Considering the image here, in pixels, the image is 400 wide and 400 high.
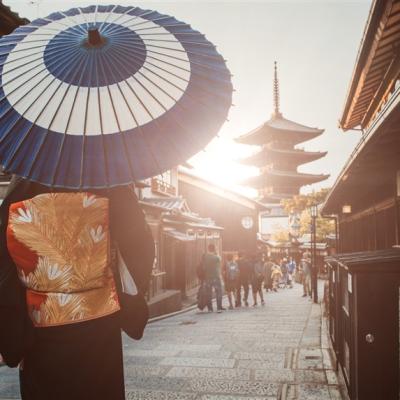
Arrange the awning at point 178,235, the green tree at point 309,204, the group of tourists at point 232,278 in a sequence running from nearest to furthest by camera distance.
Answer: the group of tourists at point 232,278, the awning at point 178,235, the green tree at point 309,204

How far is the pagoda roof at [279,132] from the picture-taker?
1780 inches

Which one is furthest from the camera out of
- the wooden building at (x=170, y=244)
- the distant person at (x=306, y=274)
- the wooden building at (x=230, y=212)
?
the wooden building at (x=230, y=212)

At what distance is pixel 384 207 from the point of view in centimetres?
822

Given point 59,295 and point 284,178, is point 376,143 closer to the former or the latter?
point 59,295

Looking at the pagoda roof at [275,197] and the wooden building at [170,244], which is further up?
the pagoda roof at [275,197]

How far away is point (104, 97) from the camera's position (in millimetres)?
2205

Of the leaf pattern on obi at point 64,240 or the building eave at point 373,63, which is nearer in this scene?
the leaf pattern on obi at point 64,240

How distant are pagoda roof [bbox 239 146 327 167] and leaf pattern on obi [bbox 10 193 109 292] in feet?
148

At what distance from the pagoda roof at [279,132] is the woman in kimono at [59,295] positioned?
146 feet

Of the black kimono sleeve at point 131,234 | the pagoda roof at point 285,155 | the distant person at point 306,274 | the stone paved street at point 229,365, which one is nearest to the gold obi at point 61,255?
the black kimono sleeve at point 131,234

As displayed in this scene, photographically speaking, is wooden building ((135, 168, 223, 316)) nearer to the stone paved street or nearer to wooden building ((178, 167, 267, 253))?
the stone paved street

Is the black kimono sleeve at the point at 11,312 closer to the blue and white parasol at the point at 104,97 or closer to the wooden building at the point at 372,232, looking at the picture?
the blue and white parasol at the point at 104,97

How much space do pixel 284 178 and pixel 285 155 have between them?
260cm

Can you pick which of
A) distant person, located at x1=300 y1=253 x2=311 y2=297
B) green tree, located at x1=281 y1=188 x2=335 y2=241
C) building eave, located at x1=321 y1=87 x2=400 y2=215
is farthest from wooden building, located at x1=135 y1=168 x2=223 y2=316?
green tree, located at x1=281 y1=188 x2=335 y2=241
